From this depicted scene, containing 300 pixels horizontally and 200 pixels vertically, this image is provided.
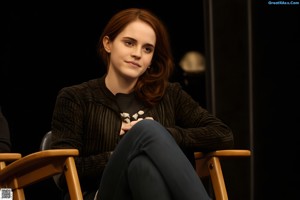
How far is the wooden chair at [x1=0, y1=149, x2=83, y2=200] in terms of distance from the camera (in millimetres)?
2062

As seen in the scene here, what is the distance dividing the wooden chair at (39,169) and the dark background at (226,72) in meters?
1.61

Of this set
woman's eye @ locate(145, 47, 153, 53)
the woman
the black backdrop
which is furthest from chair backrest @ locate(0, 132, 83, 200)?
the black backdrop

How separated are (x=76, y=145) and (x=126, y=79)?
0.35m

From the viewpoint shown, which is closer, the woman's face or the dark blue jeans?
the dark blue jeans

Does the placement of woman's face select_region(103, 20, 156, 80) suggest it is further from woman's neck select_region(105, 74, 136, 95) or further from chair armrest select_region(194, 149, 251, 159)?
chair armrest select_region(194, 149, 251, 159)

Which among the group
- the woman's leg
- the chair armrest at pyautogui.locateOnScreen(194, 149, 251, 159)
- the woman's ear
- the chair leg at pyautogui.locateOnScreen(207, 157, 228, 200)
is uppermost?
the woman's ear

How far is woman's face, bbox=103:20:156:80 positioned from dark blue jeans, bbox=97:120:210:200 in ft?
1.59

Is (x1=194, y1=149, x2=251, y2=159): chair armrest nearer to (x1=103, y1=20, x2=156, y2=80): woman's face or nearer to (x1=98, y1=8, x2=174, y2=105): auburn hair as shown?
(x1=98, y1=8, x2=174, y2=105): auburn hair

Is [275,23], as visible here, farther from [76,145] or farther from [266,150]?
[76,145]

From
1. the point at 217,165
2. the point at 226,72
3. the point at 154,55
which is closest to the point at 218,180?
the point at 217,165

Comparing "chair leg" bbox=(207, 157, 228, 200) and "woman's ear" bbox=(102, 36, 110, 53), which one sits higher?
"woman's ear" bbox=(102, 36, 110, 53)

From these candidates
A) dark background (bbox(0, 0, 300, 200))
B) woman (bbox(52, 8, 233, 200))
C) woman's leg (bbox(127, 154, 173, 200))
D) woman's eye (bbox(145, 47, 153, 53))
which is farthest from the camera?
dark background (bbox(0, 0, 300, 200))

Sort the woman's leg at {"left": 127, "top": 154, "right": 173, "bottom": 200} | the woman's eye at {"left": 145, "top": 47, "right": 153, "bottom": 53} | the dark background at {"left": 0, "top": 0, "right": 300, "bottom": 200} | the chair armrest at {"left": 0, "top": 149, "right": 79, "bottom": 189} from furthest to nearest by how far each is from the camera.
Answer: the dark background at {"left": 0, "top": 0, "right": 300, "bottom": 200}
the woman's eye at {"left": 145, "top": 47, "right": 153, "bottom": 53}
the chair armrest at {"left": 0, "top": 149, "right": 79, "bottom": 189}
the woman's leg at {"left": 127, "top": 154, "right": 173, "bottom": 200}

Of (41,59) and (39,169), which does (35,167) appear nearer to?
(39,169)
